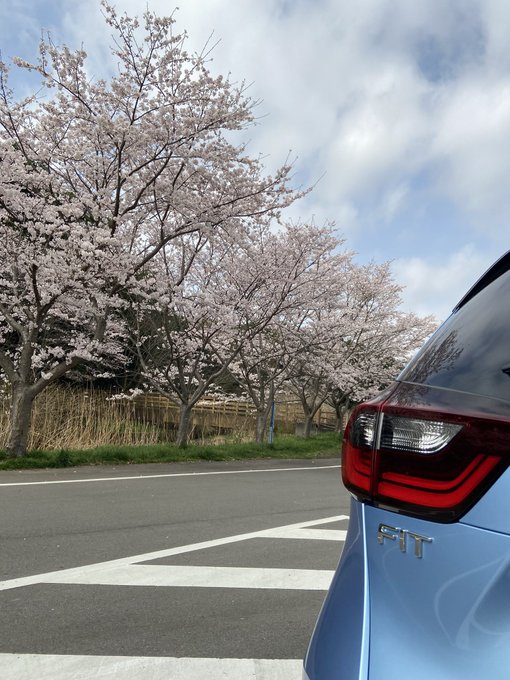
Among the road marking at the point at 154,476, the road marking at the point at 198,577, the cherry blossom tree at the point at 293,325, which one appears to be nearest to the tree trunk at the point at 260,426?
the cherry blossom tree at the point at 293,325

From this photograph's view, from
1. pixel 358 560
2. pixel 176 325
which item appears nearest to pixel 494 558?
pixel 358 560

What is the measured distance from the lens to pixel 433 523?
46.6 inches

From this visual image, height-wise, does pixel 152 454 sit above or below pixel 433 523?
below

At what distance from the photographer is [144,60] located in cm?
1044

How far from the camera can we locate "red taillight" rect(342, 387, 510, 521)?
1.13 m

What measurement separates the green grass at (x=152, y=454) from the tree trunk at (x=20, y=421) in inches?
7.3

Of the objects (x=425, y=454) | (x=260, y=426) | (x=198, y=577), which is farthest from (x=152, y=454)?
(x=425, y=454)

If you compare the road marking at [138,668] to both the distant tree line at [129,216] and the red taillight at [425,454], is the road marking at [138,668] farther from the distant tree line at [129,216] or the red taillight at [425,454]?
the distant tree line at [129,216]

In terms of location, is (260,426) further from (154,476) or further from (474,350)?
(474,350)

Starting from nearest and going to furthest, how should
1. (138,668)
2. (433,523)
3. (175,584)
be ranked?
(433,523) < (138,668) < (175,584)

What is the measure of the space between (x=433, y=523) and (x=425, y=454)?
0.14m

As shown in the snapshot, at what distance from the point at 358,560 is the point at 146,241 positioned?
12.4 meters

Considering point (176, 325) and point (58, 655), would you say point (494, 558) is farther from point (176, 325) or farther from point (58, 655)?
point (176, 325)

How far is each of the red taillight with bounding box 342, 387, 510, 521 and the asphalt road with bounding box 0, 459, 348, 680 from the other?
1.91m
